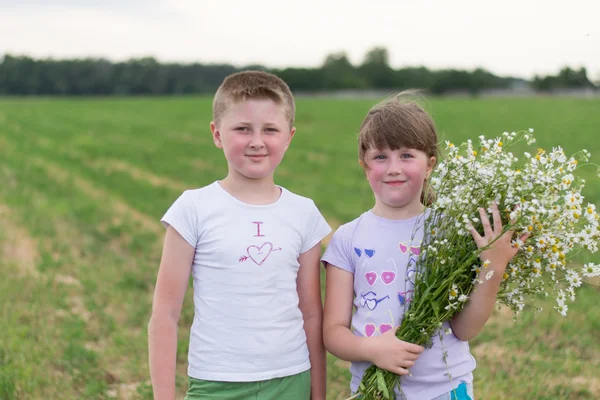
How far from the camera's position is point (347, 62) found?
129500mm

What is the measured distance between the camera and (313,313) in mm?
2867

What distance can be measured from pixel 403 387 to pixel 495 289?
55 cm

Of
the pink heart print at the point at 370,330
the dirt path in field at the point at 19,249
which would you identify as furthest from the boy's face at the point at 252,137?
the dirt path in field at the point at 19,249

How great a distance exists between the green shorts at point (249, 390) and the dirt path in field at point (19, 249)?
16.7 ft

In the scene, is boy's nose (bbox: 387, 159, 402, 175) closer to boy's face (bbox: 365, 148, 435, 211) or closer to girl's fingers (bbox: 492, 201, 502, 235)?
boy's face (bbox: 365, 148, 435, 211)

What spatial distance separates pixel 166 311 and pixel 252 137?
2.56 feet

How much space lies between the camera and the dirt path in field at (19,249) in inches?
292

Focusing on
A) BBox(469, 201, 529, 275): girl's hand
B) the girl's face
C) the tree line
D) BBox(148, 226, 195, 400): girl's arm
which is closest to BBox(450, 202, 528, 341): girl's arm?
BBox(469, 201, 529, 275): girl's hand

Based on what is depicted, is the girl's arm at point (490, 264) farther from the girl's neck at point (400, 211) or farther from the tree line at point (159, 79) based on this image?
the tree line at point (159, 79)

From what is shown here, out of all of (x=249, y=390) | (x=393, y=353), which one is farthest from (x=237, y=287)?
(x=393, y=353)

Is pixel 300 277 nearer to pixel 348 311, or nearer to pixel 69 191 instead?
pixel 348 311

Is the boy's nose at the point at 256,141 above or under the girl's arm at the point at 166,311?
above

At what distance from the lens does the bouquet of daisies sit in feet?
8.14

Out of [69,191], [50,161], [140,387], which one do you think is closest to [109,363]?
[140,387]
